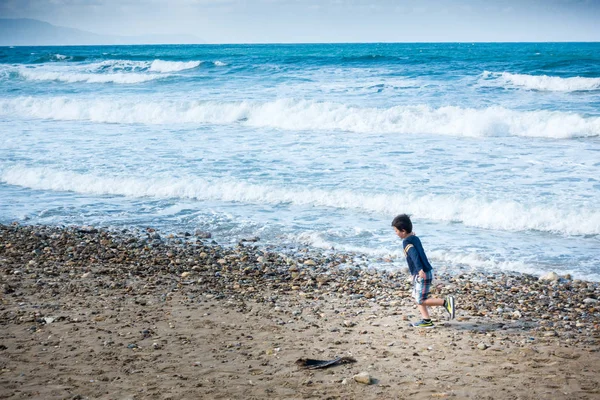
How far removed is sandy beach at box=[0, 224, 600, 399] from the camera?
4.12m

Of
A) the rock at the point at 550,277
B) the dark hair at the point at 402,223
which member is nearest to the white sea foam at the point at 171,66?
the rock at the point at 550,277

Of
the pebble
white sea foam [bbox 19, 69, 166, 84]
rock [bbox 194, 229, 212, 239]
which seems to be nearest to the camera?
the pebble

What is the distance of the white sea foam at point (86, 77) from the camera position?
114 ft

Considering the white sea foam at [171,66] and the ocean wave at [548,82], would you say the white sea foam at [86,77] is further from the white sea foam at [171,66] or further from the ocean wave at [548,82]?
the ocean wave at [548,82]

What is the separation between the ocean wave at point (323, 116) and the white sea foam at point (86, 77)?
1041 cm

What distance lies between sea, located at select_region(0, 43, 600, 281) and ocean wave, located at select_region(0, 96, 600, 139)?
7cm

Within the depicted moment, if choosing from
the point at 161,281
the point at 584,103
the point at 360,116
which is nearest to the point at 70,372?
the point at 161,281

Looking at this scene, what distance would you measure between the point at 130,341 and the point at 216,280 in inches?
71.1

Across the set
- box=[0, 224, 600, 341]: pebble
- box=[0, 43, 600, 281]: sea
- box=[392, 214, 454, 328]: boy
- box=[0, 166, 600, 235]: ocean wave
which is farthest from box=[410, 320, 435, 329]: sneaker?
box=[0, 166, 600, 235]: ocean wave

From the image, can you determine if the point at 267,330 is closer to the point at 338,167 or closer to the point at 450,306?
the point at 450,306

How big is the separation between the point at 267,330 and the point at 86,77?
35086mm

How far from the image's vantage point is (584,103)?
19.8 meters

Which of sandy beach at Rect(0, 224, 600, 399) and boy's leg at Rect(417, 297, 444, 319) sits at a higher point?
boy's leg at Rect(417, 297, 444, 319)

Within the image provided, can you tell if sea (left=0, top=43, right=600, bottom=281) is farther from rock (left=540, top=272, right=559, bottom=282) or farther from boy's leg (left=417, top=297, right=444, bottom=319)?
boy's leg (left=417, top=297, right=444, bottom=319)
